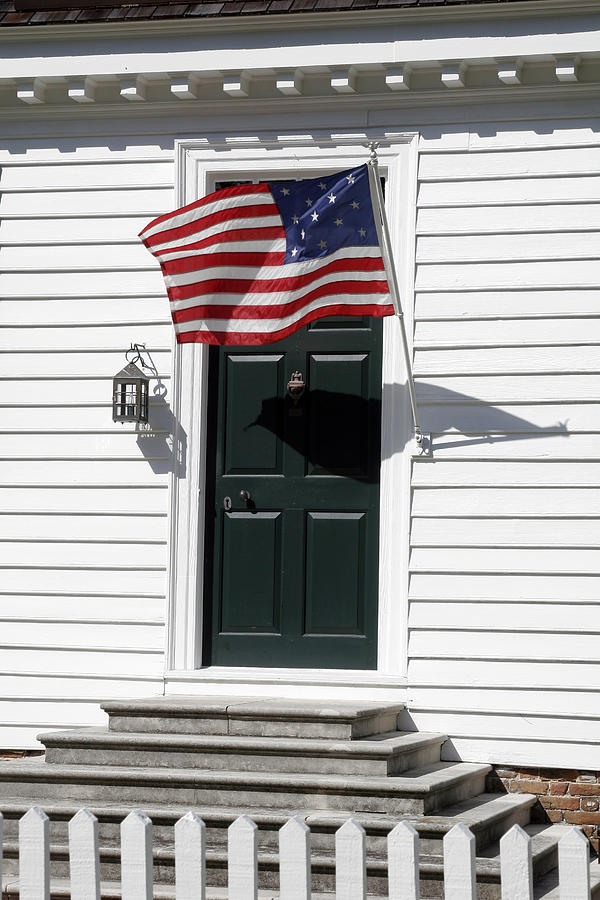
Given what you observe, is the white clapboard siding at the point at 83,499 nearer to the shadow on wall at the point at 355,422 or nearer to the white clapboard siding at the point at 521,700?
the shadow on wall at the point at 355,422

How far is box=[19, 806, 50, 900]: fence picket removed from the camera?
3.69 metres

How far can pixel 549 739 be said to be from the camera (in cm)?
670

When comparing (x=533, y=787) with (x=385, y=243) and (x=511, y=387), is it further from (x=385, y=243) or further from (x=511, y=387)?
(x=385, y=243)

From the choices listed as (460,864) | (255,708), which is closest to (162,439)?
(255,708)

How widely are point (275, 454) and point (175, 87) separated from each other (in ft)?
7.87

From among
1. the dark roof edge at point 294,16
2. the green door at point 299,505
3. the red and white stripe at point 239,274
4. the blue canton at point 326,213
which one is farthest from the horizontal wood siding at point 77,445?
the blue canton at point 326,213

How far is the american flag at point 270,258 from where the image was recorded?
6.56 meters

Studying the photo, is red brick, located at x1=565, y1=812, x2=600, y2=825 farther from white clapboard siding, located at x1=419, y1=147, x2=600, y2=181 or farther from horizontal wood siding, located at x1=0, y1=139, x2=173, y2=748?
white clapboard siding, located at x1=419, y1=147, x2=600, y2=181

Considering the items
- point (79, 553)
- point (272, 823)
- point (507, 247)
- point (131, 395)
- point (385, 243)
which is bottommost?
point (272, 823)

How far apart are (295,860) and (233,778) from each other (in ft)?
6.93

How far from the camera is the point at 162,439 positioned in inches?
292

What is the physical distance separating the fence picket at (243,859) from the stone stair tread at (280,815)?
1436 millimetres

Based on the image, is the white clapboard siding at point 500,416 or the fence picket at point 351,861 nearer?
the fence picket at point 351,861

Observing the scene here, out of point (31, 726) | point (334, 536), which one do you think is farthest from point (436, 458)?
point (31, 726)
